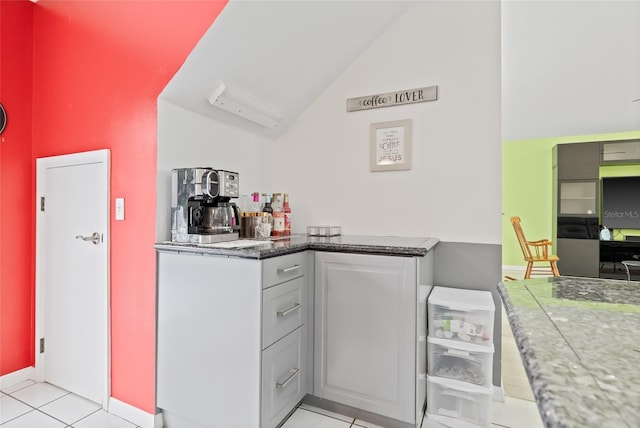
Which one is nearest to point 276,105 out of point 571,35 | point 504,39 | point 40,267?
point 504,39

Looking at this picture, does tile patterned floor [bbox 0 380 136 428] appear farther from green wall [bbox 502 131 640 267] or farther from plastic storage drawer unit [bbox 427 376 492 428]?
green wall [bbox 502 131 640 267]

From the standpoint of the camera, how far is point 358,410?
1.89 metres

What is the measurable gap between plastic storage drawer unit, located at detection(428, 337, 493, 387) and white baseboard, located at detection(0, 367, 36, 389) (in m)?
2.85

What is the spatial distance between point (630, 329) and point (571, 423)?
39cm

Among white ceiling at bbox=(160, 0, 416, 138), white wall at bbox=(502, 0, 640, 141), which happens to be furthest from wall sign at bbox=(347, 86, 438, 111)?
white wall at bbox=(502, 0, 640, 141)

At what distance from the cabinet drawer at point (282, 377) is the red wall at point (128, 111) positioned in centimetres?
75

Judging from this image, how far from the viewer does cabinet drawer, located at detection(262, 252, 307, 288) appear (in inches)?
63.8

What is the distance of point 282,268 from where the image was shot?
1741mm

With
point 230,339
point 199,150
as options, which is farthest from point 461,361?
point 199,150

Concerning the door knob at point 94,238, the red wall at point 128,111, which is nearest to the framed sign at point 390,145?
the red wall at point 128,111

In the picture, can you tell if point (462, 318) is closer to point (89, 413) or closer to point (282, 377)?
point (282, 377)

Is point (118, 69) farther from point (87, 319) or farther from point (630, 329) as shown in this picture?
point (630, 329)

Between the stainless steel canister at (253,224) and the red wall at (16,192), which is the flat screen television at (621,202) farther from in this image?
the red wall at (16,192)

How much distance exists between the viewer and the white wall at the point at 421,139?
220 centimetres
